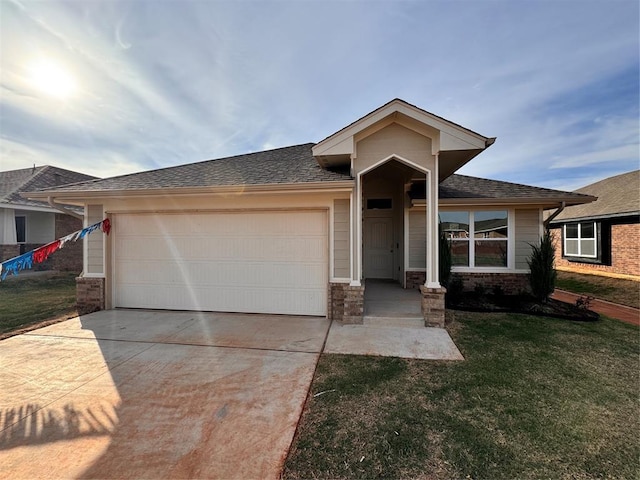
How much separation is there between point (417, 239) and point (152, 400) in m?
7.34

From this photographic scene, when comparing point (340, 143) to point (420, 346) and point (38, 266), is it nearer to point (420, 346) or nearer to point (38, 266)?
point (420, 346)

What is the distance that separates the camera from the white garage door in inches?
245

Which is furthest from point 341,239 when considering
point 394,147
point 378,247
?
point 378,247

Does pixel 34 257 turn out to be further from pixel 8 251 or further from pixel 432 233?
pixel 8 251

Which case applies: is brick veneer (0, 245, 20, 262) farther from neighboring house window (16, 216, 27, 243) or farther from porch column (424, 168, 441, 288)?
A: porch column (424, 168, 441, 288)

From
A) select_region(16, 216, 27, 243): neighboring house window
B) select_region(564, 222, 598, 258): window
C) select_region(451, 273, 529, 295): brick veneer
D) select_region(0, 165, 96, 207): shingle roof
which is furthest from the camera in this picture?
select_region(16, 216, 27, 243): neighboring house window

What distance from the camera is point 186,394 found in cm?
321

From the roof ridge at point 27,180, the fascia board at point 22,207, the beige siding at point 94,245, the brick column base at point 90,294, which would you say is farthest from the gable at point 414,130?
the roof ridge at point 27,180

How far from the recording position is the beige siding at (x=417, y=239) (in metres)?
8.21

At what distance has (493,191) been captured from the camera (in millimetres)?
8156

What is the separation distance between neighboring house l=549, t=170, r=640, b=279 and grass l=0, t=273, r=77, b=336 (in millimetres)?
14813

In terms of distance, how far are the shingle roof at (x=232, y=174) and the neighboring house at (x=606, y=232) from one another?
28.3 feet

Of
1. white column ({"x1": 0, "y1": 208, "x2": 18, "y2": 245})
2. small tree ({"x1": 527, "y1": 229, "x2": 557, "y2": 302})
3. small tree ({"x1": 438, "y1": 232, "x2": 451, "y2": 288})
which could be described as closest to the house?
small tree ({"x1": 527, "y1": 229, "x2": 557, "y2": 302})

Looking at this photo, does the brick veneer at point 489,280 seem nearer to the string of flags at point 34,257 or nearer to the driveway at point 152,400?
the driveway at point 152,400
